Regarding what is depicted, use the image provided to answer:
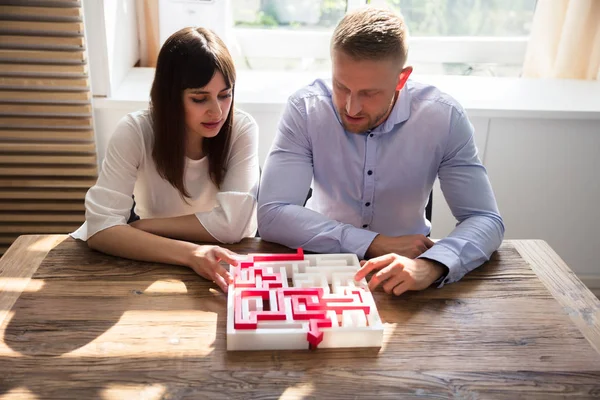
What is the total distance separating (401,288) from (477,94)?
1.63m

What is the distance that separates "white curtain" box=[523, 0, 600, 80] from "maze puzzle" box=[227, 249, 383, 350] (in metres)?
1.94

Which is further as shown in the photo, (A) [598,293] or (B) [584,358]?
(A) [598,293]

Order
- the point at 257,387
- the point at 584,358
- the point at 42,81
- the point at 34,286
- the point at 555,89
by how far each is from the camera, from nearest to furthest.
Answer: the point at 257,387 → the point at 584,358 → the point at 34,286 → the point at 42,81 → the point at 555,89

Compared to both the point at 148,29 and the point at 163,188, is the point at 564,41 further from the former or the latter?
the point at 163,188

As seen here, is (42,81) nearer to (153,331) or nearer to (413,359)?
(153,331)

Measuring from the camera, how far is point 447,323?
1.33 meters

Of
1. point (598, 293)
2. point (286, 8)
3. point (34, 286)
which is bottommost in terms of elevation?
point (598, 293)

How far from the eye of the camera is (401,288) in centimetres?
142

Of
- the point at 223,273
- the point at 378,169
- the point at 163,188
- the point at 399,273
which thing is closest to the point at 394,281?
the point at 399,273

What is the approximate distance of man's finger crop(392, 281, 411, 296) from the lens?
142 centimetres

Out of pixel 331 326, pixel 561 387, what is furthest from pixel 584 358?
pixel 331 326

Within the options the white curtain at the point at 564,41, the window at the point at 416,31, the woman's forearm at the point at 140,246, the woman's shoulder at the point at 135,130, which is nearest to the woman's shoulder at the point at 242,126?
the woman's shoulder at the point at 135,130

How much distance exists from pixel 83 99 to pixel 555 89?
6.75ft

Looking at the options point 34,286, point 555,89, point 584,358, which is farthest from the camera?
point 555,89
